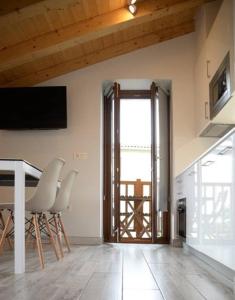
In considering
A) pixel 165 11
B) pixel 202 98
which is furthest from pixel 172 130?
pixel 165 11

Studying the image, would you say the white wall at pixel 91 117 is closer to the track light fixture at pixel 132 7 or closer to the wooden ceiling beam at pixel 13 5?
the track light fixture at pixel 132 7

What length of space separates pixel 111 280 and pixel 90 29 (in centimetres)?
286

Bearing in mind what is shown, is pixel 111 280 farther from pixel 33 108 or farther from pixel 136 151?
pixel 136 151

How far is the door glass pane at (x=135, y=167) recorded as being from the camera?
6.26 meters

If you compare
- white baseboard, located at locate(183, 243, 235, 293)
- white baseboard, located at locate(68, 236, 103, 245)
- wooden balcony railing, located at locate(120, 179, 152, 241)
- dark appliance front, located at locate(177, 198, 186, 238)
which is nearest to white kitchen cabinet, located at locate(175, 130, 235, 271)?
white baseboard, located at locate(183, 243, 235, 293)

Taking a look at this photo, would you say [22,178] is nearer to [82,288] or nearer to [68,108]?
[82,288]

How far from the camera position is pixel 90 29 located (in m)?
4.56

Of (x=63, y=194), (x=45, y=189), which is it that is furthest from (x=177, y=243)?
(x=45, y=189)

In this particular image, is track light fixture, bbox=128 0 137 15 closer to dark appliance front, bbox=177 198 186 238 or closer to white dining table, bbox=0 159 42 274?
dark appliance front, bbox=177 198 186 238

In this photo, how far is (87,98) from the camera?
5.86 metres

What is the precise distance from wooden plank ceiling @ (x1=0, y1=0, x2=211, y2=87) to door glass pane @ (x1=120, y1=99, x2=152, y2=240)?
957 mm

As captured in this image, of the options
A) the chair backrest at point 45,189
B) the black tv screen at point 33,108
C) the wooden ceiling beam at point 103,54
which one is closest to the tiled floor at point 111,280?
the chair backrest at point 45,189

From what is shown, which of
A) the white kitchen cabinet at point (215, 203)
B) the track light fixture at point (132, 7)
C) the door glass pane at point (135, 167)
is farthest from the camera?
the door glass pane at point (135, 167)

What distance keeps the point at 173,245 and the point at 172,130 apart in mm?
1521
